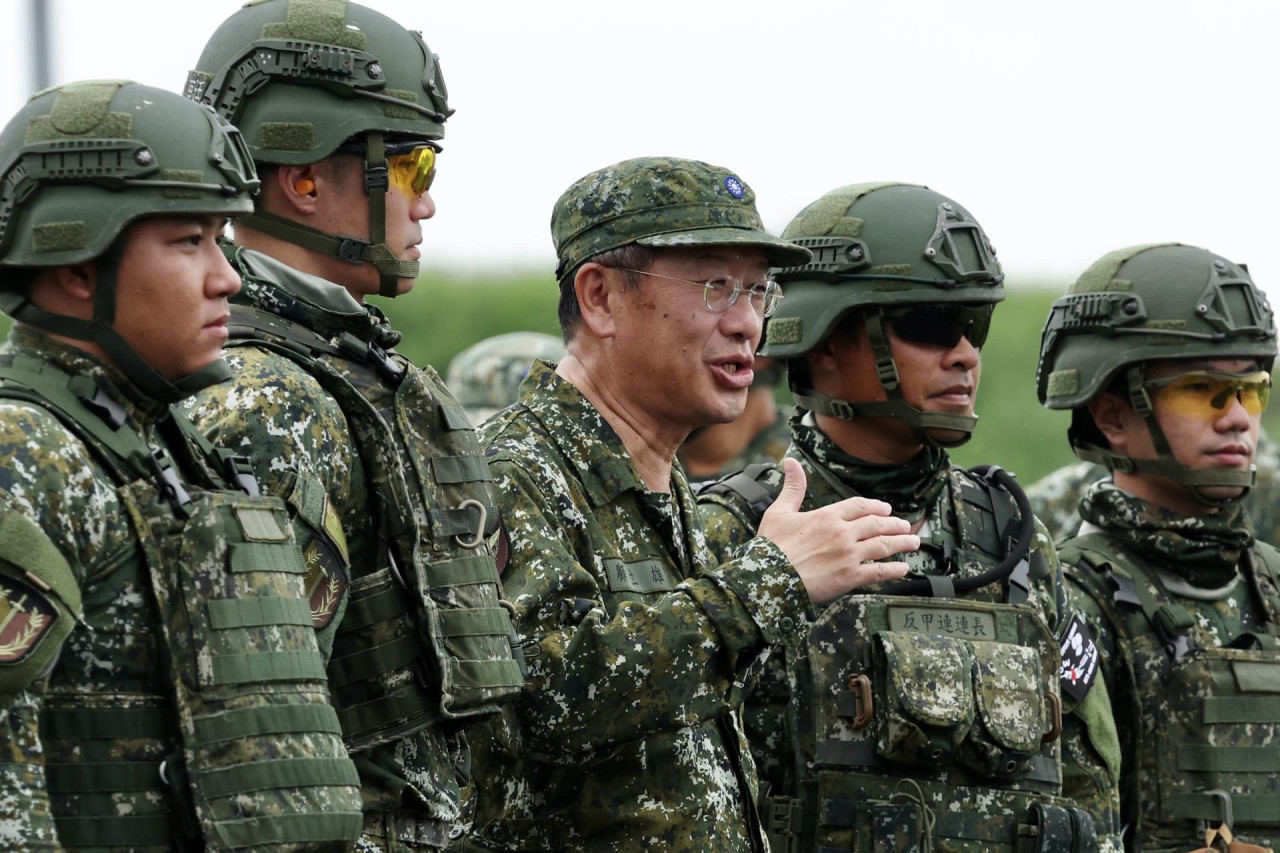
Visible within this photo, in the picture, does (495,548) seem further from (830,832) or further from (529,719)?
(830,832)

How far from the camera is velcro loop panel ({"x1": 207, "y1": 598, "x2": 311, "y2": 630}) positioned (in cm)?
368

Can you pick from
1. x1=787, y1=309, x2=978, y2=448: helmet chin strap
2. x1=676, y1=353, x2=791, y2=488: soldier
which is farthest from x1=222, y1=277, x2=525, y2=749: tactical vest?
x1=676, y1=353, x2=791, y2=488: soldier

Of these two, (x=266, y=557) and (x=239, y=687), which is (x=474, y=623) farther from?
(x=239, y=687)

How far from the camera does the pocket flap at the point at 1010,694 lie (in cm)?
586

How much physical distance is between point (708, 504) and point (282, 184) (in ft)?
6.51

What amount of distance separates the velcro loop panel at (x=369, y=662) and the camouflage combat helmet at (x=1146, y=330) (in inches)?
155

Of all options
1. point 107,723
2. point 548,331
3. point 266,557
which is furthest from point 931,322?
point 548,331

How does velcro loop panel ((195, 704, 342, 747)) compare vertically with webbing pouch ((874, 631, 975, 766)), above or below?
above

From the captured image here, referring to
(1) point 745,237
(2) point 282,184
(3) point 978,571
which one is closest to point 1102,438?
(3) point 978,571

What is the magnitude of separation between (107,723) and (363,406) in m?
1.12

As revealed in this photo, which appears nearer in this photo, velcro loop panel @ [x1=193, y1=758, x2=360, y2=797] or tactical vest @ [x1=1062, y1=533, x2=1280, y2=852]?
velcro loop panel @ [x1=193, y1=758, x2=360, y2=797]

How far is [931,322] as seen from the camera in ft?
21.0

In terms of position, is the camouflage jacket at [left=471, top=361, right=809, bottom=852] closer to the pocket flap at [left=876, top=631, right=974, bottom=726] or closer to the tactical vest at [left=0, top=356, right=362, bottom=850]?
the pocket flap at [left=876, top=631, right=974, bottom=726]

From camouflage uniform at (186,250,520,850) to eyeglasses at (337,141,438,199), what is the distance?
1.19ft
